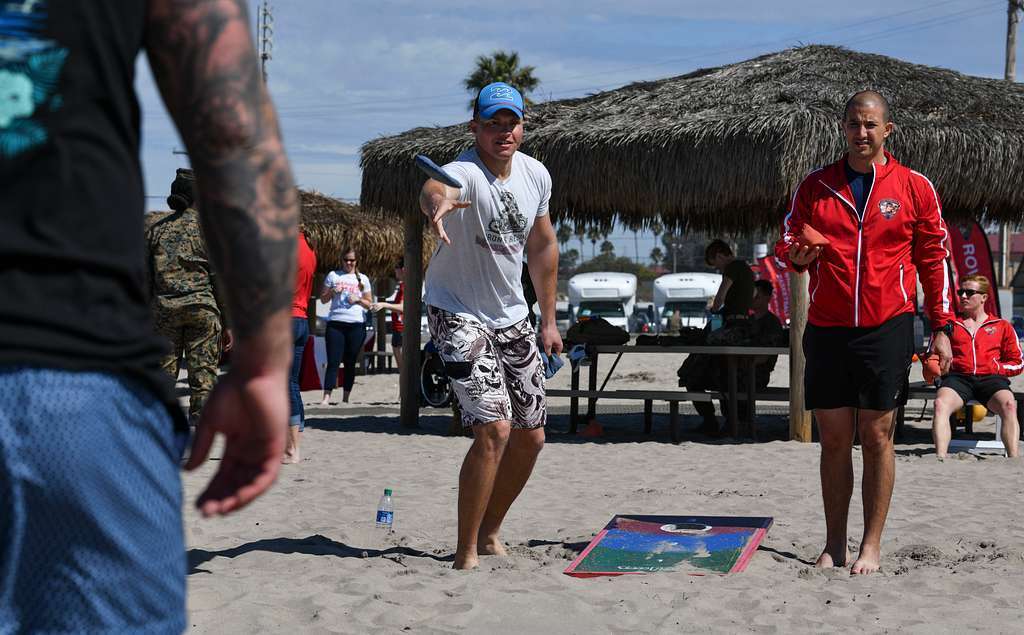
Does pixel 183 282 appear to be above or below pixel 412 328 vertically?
above

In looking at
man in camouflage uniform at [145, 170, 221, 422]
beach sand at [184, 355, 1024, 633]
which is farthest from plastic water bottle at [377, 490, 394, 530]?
man in camouflage uniform at [145, 170, 221, 422]

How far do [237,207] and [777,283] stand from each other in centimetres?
2552

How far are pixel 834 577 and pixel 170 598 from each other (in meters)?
3.63

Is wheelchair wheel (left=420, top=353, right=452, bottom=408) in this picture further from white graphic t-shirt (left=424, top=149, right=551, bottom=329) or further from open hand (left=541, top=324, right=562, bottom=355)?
white graphic t-shirt (left=424, top=149, right=551, bottom=329)

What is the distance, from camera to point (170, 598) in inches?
55.3

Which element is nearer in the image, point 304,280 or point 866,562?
point 866,562

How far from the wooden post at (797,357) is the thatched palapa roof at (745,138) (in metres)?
0.76

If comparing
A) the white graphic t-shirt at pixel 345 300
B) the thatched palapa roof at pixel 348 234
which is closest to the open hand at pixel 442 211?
the white graphic t-shirt at pixel 345 300

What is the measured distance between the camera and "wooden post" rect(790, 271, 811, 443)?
376 inches

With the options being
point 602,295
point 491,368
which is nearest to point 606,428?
point 491,368

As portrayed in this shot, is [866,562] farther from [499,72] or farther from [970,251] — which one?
[499,72]

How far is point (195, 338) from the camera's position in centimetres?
681

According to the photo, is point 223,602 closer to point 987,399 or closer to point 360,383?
point 987,399

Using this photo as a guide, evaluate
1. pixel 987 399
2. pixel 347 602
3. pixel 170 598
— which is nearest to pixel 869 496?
pixel 347 602
